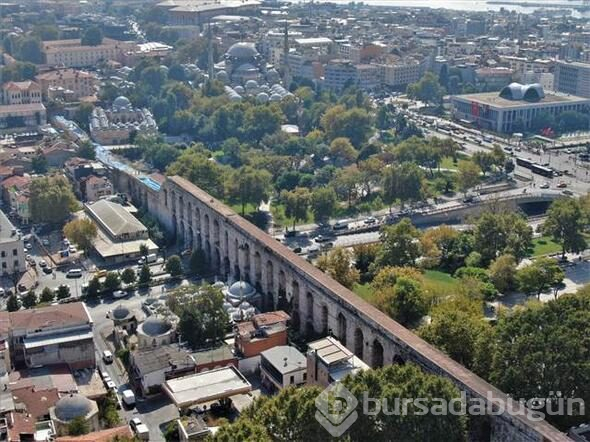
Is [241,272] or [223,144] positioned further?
[223,144]

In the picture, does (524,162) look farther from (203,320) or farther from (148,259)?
(203,320)

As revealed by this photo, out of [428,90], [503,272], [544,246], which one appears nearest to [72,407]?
[503,272]

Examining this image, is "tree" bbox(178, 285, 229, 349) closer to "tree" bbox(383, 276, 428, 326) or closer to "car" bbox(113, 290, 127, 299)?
"tree" bbox(383, 276, 428, 326)

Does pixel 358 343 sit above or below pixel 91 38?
below

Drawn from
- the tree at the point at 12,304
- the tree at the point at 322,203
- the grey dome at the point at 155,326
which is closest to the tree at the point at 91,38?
the tree at the point at 322,203

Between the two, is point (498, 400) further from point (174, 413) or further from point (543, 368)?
point (174, 413)

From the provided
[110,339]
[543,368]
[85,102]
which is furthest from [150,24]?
[543,368]
